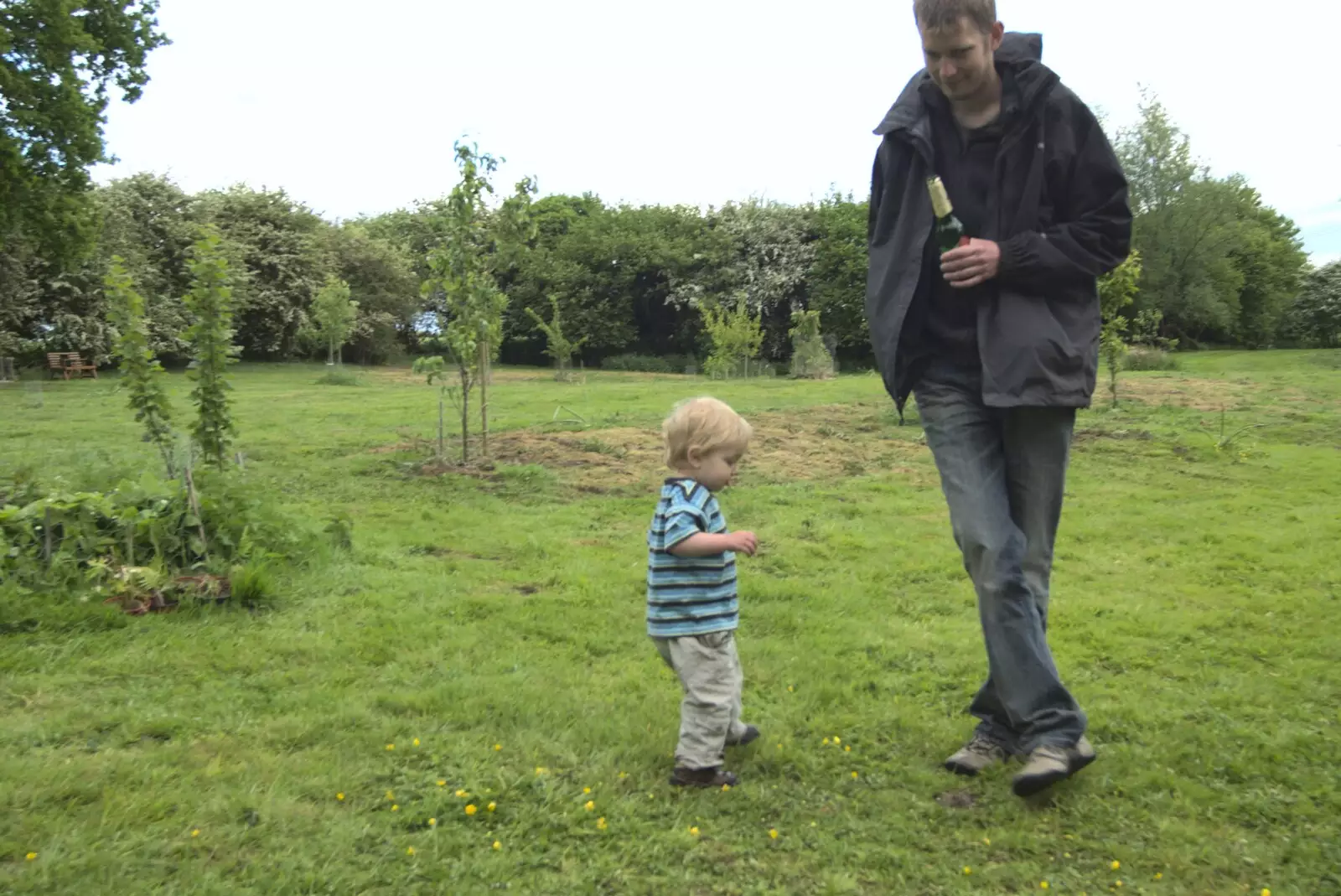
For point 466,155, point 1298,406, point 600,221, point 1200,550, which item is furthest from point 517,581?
point 600,221

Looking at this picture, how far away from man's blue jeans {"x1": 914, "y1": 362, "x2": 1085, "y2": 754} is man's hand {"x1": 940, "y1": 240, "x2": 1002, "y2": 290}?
14.6 inches

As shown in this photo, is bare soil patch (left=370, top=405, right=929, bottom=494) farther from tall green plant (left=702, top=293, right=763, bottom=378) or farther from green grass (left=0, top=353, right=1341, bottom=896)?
tall green plant (left=702, top=293, right=763, bottom=378)

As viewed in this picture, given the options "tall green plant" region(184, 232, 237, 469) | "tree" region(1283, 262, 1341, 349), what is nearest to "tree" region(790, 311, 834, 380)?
"tall green plant" region(184, 232, 237, 469)

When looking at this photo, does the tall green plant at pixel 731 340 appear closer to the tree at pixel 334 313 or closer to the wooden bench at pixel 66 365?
the tree at pixel 334 313

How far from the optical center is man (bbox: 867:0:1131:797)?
304cm

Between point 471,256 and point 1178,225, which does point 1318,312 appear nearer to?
point 1178,225

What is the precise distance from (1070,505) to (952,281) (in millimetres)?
6302

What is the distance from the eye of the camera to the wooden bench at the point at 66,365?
29438 millimetres

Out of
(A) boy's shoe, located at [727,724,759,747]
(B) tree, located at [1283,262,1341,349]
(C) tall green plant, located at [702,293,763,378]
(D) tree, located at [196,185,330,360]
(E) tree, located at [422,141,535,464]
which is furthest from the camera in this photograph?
(B) tree, located at [1283,262,1341,349]

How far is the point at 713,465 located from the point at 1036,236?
1.26 metres

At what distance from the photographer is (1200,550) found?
6914 mm

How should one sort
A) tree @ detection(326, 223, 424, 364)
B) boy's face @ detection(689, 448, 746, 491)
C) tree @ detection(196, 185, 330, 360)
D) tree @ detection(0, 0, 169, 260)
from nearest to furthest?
boy's face @ detection(689, 448, 746, 491)
tree @ detection(0, 0, 169, 260)
tree @ detection(196, 185, 330, 360)
tree @ detection(326, 223, 424, 364)

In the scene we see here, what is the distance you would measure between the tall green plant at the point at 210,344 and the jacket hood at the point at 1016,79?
499 cm

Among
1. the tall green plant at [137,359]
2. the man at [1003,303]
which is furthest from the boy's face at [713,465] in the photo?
the tall green plant at [137,359]
